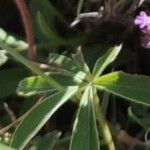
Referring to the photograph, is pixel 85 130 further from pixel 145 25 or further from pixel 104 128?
pixel 145 25

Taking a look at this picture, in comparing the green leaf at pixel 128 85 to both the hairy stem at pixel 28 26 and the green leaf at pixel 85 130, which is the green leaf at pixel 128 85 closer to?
the green leaf at pixel 85 130

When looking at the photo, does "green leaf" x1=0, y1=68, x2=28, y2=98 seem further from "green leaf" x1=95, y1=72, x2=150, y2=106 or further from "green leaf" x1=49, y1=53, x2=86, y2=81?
"green leaf" x1=95, y1=72, x2=150, y2=106

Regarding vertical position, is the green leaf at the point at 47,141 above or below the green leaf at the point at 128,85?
below

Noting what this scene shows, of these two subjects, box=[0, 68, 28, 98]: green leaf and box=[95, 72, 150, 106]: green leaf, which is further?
box=[0, 68, 28, 98]: green leaf

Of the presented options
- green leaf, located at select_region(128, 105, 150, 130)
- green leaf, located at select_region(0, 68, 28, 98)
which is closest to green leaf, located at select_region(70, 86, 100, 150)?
green leaf, located at select_region(128, 105, 150, 130)

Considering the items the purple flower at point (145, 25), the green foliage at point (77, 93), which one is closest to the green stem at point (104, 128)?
the green foliage at point (77, 93)

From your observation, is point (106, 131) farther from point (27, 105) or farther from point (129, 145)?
point (27, 105)
